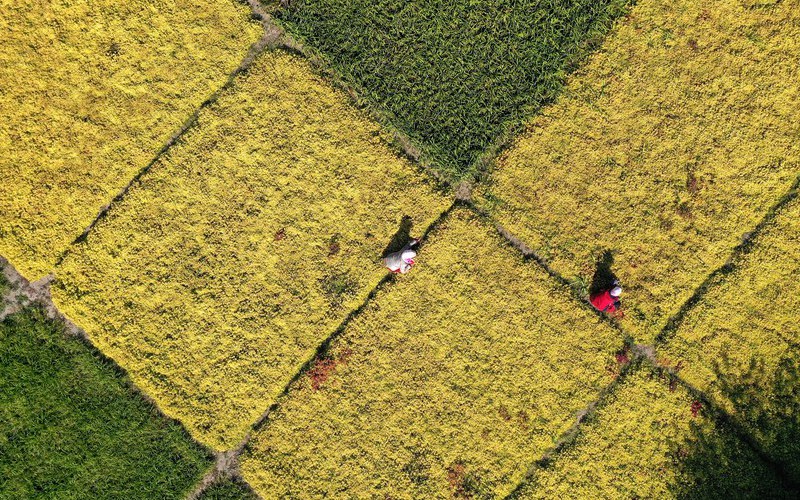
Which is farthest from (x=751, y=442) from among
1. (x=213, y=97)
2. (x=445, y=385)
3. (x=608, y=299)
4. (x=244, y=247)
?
(x=213, y=97)

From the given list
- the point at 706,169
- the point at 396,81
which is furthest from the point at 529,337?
the point at 396,81

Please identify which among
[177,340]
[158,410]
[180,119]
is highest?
[180,119]

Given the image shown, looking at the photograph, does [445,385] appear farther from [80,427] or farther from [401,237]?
[80,427]

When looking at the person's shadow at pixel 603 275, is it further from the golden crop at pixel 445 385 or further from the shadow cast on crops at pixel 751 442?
the shadow cast on crops at pixel 751 442

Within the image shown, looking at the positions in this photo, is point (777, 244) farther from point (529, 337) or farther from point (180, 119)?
point (180, 119)

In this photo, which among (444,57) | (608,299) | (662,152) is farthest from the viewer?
(662,152)

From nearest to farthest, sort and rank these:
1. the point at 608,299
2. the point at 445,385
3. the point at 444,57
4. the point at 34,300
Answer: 1. the point at 608,299
2. the point at 34,300
3. the point at 445,385
4. the point at 444,57

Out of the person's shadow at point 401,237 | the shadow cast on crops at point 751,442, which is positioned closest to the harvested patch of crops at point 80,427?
the person's shadow at point 401,237
